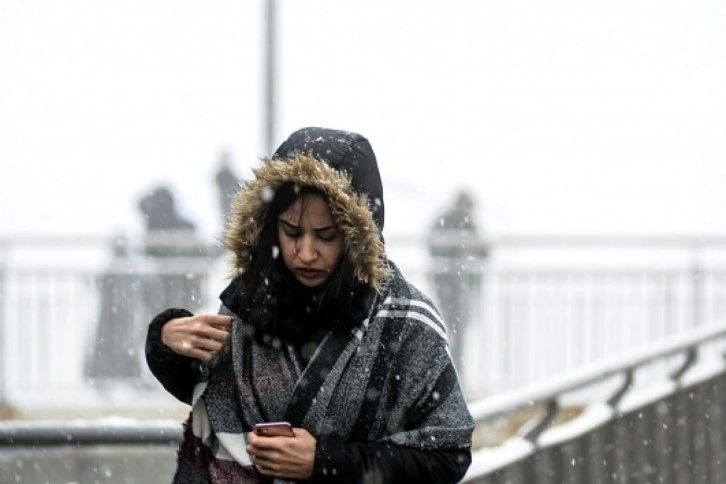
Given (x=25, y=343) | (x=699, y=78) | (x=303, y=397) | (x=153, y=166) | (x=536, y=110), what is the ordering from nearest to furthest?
1. (x=303, y=397)
2. (x=25, y=343)
3. (x=153, y=166)
4. (x=536, y=110)
5. (x=699, y=78)

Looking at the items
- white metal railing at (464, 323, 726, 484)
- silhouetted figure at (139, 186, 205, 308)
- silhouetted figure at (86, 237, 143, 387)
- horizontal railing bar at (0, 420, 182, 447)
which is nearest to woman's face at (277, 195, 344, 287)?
horizontal railing bar at (0, 420, 182, 447)

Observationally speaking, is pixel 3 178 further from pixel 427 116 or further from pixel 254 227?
pixel 254 227

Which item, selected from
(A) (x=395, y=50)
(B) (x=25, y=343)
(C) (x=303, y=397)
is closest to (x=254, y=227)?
(C) (x=303, y=397)

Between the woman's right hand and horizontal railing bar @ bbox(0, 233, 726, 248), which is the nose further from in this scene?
horizontal railing bar @ bbox(0, 233, 726, 248)

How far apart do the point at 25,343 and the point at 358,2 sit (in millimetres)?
32680

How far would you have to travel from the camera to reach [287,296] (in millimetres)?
3777

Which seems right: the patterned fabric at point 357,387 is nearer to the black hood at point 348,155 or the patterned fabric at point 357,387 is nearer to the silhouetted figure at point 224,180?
the black hood at point 348,155

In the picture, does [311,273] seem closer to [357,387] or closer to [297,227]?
[297,227]

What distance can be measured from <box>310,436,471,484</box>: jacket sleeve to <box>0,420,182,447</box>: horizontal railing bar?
177cm

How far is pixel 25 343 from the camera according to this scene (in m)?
11.7

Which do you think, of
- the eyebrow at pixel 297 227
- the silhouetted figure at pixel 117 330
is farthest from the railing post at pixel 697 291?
the eyebrow at pixel 297 227

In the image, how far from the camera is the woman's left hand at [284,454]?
143 inches

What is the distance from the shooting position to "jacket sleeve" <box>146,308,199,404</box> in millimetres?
3795

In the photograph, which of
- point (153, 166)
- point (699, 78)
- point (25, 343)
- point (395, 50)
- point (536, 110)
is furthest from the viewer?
point (699, 78)
